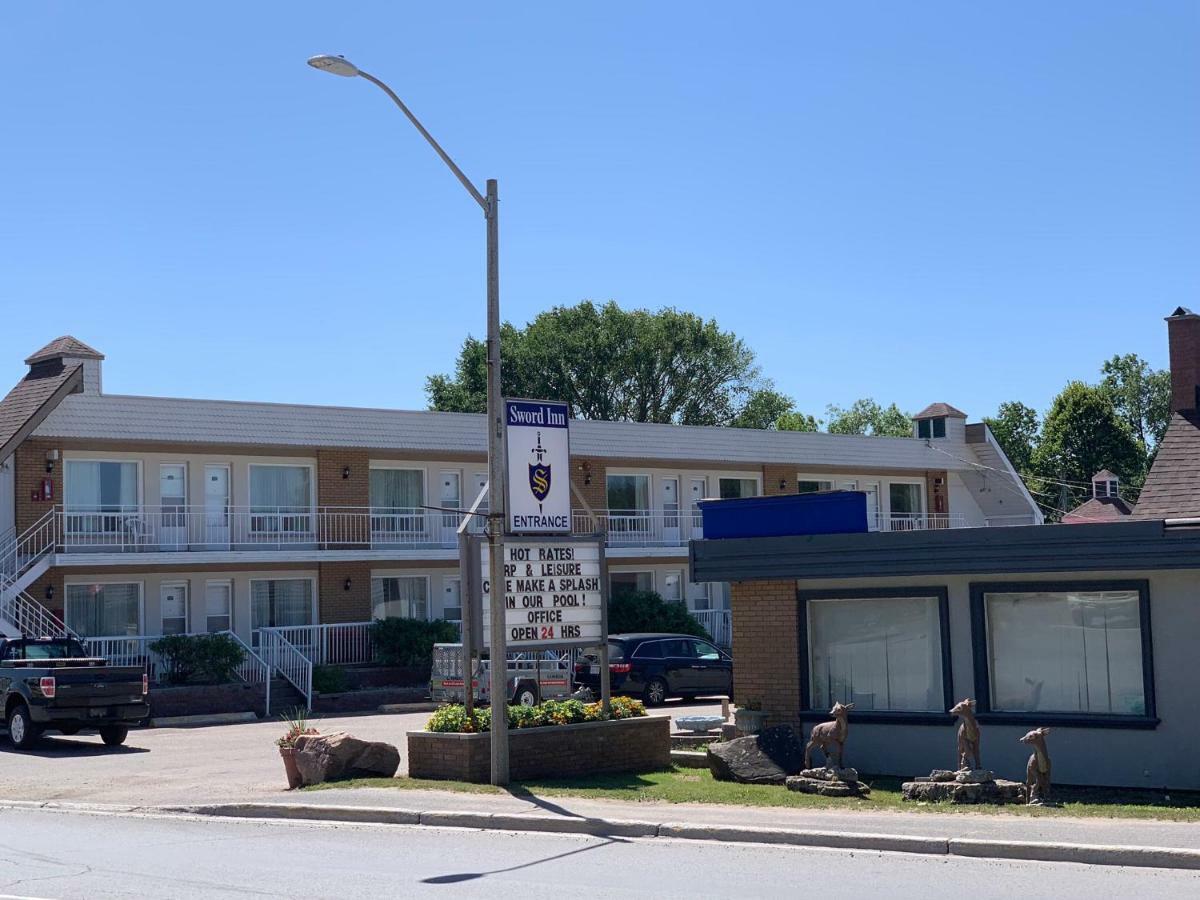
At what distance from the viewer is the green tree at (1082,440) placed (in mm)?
69438

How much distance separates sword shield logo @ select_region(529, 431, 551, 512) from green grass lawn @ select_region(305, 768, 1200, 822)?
A: 347cm

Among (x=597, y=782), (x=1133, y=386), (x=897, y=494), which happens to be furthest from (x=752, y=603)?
(x=1133, y=386)

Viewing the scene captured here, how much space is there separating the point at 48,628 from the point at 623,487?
1756 cm

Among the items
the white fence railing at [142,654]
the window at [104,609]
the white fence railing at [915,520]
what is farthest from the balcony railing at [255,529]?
the white fence railing at [915,520]

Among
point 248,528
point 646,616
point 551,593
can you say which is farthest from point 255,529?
point 551,593

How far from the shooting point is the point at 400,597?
38.9 metres

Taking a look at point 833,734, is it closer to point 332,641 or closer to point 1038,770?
point 1038,770

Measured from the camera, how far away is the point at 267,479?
36875 mm

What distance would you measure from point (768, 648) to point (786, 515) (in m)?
1.75

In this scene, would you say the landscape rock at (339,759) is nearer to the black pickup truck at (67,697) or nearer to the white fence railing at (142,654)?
the black pickup truck at (67,697)

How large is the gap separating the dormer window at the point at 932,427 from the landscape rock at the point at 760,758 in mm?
34057

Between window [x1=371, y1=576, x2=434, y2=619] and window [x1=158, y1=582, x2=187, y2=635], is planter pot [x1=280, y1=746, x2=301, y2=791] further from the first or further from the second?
window [x1=371, y1=576, x2=434, y2=619]

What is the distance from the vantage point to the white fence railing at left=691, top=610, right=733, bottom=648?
41875 millimetres

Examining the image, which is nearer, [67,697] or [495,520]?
[495,520]
